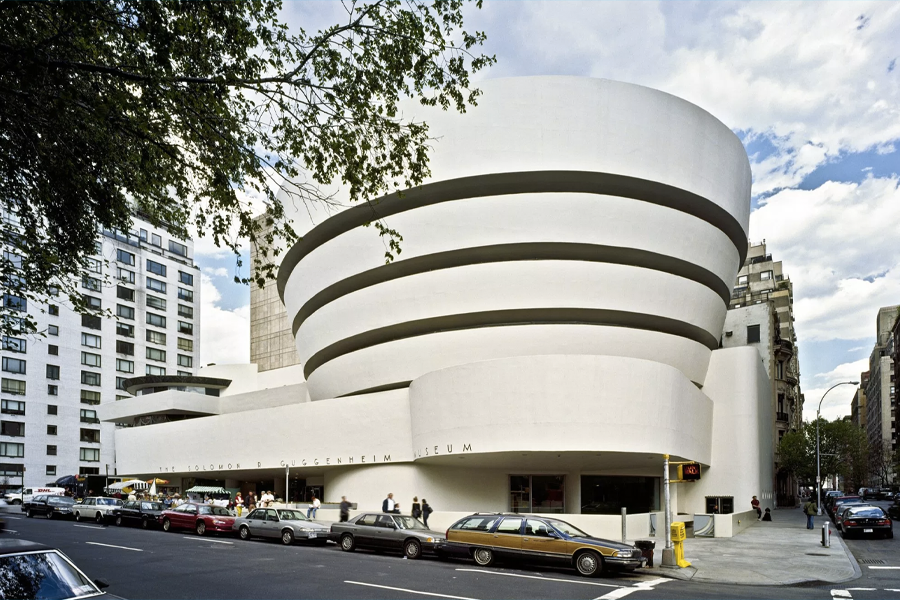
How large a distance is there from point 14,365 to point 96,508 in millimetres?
49828

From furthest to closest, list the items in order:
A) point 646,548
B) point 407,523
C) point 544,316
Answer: point 544,316
point 407,523
point 646,548

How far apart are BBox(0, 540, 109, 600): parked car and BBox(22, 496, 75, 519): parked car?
102 feet

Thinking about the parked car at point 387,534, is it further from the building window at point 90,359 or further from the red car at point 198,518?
the building window at point 90,359

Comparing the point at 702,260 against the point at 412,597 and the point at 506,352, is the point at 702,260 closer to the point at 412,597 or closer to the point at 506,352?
the point at 506,352

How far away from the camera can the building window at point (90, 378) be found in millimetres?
80000

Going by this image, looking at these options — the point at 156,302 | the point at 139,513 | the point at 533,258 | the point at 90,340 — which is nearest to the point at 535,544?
the point at 533,258

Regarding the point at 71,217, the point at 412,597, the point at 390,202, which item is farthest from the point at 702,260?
the point at 71,217

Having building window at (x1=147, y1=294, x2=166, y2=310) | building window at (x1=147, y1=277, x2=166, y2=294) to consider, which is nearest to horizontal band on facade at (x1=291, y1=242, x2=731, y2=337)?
building window at (x1=147, y1=294, x2=166, y2=310)

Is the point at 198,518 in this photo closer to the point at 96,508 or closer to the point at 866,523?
the point at 96,508

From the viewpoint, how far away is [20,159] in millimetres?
12094

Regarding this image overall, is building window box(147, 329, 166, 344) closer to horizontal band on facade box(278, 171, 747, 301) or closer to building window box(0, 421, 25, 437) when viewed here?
building window box(0, 421, 25, 437)

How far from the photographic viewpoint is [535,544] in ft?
58.5

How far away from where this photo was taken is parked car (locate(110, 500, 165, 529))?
1152 inches

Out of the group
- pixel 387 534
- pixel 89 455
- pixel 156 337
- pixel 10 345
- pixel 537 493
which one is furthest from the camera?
pixel 156 337
